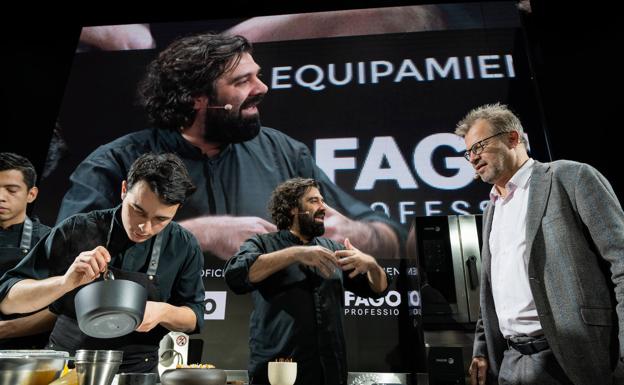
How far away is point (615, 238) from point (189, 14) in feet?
10.5

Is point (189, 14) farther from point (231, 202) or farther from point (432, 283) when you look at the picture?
point (432, 283)

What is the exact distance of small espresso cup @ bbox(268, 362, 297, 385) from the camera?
1574 mm

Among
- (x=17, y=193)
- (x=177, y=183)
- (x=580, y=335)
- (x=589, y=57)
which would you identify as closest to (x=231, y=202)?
(x=177, y=183)

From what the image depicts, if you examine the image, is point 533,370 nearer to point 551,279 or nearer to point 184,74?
point 551,279

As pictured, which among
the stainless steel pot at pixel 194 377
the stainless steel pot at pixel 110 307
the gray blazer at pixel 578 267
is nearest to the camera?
the stainless steel pot at pixel 194 377

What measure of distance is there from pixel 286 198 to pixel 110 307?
1.69 meters

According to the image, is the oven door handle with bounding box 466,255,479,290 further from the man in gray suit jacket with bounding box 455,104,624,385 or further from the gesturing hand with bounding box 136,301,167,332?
the gesturing hand with bounding box 136,301,167,332

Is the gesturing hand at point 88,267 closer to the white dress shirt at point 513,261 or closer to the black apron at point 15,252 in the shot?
the black apron at point 15,252

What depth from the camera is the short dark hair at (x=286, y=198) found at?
2738mm

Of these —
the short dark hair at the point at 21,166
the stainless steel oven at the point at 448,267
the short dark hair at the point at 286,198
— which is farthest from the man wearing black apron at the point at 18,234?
the stainless steel oven at the point at 448,267

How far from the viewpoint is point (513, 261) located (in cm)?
163

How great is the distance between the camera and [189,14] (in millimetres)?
3584

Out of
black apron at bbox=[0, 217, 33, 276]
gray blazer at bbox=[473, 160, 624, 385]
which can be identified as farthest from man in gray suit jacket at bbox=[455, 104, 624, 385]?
black apron at bbox=[0, 217, 33, 276]

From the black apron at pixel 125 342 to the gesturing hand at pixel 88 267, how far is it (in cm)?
15
